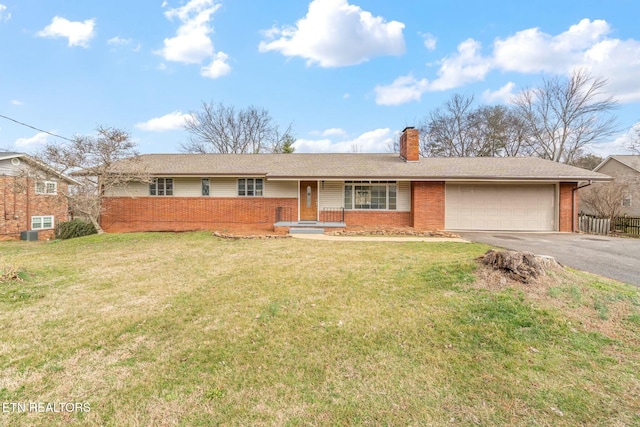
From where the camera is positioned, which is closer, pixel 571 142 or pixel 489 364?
pixel 489 364

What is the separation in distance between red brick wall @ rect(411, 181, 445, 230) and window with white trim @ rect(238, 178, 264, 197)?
24.7 ft

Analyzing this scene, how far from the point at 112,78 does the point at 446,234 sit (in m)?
19.6

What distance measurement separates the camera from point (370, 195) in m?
13.8

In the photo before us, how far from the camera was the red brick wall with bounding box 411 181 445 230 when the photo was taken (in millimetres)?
13031

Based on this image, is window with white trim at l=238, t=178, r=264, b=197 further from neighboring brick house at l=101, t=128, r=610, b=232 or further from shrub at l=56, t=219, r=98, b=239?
shrub at l=56, t=219, r=98, b=239

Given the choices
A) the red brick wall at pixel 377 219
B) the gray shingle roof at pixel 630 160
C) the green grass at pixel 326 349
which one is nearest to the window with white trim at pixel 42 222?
the green grass at pixel 326 349

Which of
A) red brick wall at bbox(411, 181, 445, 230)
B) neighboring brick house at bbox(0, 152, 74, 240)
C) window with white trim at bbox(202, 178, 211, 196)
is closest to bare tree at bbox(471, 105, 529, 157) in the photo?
red brick wall at bbox(411, 181, 445, 230)

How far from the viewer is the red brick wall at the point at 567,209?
42.2 feet

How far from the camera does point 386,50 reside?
1495 centimetres

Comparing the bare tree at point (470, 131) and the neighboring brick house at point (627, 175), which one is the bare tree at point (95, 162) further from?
the bare tree at point (470, 131)

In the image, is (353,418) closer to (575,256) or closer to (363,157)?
(575,256)

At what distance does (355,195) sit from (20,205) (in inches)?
679

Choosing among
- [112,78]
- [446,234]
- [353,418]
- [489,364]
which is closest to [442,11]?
[446,234]

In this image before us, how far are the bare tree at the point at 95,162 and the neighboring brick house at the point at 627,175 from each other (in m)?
25.5
